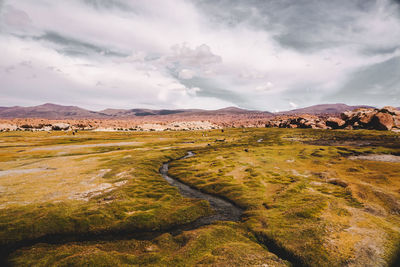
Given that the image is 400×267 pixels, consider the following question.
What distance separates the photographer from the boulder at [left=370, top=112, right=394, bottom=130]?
13100cm

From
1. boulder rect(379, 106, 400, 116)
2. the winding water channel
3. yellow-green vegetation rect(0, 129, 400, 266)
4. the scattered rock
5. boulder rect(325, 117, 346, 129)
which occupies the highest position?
boulder rect(379, 106, 400, 116)

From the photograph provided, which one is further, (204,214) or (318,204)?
(204,214)

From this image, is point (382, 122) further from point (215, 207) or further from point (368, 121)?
point (215, 207)

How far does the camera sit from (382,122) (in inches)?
5231

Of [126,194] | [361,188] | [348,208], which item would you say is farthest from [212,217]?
[361,188]

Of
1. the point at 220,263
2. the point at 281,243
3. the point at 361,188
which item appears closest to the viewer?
the point at 220,263

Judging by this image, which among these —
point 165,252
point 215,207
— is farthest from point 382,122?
point 165,252

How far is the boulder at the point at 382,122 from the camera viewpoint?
5157 inches

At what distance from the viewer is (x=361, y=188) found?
31.1 m

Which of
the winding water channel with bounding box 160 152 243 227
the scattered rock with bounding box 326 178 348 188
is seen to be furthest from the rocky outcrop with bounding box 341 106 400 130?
the winding water channel with bounding box 160 152 243 227

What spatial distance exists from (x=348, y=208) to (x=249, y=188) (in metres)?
14.6

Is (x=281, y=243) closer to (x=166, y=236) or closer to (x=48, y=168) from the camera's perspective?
(x=166, y=236)

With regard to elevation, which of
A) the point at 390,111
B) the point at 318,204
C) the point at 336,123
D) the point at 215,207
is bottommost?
the point at 215,207

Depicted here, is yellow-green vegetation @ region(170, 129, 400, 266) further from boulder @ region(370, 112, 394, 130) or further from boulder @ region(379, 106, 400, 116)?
boulder @ region(379, 106, 400, 116)
